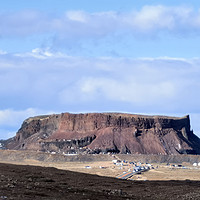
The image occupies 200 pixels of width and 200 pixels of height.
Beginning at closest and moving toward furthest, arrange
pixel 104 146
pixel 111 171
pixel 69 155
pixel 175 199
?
pixel 175 199 → pixel 111 171 → pixel 69 155 → pixel 104 146

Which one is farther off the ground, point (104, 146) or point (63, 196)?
point (104, 146)

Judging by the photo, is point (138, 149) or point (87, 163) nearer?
point (87, 163)

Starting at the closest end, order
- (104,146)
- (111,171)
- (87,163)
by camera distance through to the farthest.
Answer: (111,171) < (87,163) < (104,146)

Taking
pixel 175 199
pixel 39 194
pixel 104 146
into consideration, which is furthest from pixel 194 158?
pixel 39 194

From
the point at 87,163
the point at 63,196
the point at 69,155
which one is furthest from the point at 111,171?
the point at 63,196

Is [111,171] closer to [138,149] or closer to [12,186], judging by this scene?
[138,149]

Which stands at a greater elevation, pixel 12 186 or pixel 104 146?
pixel 104 146

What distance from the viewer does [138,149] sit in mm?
196750

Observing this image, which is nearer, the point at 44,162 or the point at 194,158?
the point at 44,162

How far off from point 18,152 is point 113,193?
427 feet

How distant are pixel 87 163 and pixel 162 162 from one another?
27136 millimetres

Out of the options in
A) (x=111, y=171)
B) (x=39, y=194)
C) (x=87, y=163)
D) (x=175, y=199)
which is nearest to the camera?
(x=39, y=194)

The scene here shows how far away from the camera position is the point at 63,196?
173 feet

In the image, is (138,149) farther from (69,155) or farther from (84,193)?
(84,193)
